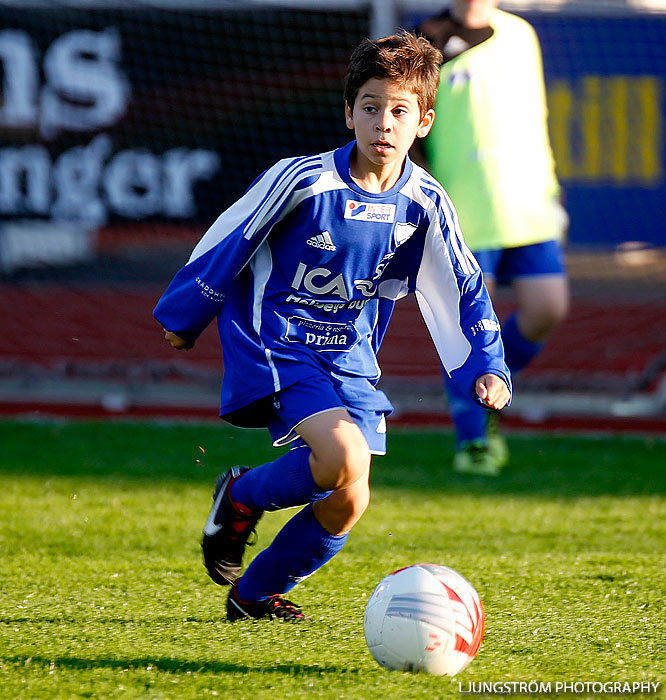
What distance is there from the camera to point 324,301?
2.66m

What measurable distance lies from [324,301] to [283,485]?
0.46 meters

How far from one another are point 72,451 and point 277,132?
3.54m

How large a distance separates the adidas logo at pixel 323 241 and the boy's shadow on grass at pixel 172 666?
96cm

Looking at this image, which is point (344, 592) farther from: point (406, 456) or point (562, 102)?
point (562, 102)

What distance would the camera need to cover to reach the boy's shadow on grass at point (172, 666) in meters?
2.28

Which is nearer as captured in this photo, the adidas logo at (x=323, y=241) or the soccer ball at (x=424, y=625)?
the soccer ball at (x=424, y=625)

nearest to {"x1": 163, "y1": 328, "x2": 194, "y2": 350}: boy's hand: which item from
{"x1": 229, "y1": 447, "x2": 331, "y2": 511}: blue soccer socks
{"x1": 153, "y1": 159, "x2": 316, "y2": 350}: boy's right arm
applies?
{"x1": 153, "y1": 159, "x2": 316, "y2": 350}: boy's right arm

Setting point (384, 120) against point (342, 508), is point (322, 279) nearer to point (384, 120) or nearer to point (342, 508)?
point (384, 120)

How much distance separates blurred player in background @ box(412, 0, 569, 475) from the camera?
184 inches

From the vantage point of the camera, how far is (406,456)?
210 inches

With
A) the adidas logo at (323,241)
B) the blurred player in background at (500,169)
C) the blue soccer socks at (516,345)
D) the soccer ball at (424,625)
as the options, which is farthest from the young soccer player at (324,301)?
the blue soccer socks at (516,345)

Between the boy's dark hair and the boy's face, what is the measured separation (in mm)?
19

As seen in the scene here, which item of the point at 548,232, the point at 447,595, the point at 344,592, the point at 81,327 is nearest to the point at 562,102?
the point at 548,232

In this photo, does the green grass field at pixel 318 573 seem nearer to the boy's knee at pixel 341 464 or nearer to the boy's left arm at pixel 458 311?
the boy's knee at pixel 341 464
